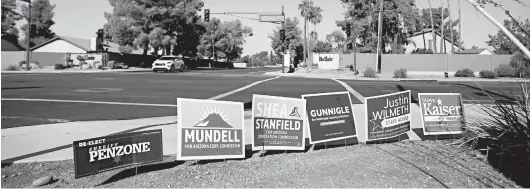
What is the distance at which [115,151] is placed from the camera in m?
5.13

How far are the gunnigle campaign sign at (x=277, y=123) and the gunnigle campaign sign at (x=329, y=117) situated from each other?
17 cm

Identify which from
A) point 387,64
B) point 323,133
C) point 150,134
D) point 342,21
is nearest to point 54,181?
point 150,134

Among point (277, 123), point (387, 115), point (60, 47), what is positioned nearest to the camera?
point (277, 123)

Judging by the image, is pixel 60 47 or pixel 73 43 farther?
pixel 60 47

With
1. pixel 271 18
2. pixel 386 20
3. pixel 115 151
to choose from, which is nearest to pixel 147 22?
pixel 271 18

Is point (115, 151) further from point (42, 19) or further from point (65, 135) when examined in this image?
point (42, 19)

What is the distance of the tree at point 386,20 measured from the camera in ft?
166

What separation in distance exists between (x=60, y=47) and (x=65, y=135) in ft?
188

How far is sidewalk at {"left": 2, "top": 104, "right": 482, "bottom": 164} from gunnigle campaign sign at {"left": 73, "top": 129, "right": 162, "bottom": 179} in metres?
0.95

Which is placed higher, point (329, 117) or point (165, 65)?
point (165, 65)

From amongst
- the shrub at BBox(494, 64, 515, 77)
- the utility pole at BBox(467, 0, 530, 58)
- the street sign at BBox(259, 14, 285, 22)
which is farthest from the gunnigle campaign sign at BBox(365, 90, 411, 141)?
the shrub at BBox(494, 64, 515, 77)

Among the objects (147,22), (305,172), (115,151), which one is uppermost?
(147,22)

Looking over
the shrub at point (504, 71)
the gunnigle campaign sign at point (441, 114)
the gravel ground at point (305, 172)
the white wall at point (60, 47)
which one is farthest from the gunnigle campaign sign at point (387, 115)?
Answer: the white wall at point (60, 47)

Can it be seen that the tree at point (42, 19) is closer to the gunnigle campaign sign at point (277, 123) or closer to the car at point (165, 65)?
the car at point (165, 65)
